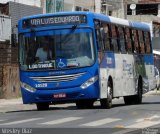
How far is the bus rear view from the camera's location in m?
21.3

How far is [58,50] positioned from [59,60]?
0.35 m

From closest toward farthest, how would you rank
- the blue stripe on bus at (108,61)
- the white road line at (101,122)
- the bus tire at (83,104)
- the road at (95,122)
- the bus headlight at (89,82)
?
the road at (95,122)
the white road line at (101,122)
the bus headlight at (89,82)
the blue stripe on bus at (108,61)
the bus tire at (83,104)

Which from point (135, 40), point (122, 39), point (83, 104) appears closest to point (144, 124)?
point (83, 104)

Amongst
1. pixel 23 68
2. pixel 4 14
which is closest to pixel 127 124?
pixel 23 68

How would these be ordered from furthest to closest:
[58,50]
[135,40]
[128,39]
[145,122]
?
[135,40] → [128,39] → [58,50] → [145,122]

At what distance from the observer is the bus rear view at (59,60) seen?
21.3m

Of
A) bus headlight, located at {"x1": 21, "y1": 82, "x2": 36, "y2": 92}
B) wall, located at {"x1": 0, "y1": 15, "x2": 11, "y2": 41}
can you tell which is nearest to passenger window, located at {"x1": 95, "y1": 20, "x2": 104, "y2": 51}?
bus headlight, located at {"x1": 21, "y1": 82, "x2": 36, "y2": 92}

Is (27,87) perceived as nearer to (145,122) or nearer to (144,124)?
(145,122)

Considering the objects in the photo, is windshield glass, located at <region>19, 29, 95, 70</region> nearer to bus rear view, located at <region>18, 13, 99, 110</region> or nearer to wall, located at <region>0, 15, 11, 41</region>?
bus rear view, located at <region>18, 13, 99, 110</region>

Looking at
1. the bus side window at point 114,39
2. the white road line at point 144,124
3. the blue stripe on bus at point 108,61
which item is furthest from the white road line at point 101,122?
the bus side window at point 114,39

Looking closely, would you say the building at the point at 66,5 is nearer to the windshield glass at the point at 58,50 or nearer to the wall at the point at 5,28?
the wall at the point at 5,28

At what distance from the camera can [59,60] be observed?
2148 cm

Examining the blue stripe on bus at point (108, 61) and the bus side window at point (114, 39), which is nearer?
the blue stripe on bus at point (108, 61)

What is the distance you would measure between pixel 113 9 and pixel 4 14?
81.0 ft
